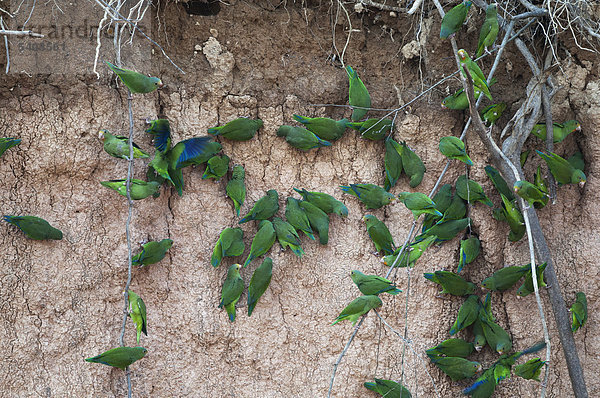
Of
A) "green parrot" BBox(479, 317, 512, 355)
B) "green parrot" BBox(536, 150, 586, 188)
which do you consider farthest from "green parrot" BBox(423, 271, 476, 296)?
"green parrot" BBox(536, 150, 586, 188)

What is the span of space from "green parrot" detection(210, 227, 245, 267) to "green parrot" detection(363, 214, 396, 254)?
547 mm

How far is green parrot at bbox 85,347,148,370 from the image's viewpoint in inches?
87.1

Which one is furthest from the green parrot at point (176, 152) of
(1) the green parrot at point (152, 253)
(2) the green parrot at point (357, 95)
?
(2) the green parrot at point (357, 95)

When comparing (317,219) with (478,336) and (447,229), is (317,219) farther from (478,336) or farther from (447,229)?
(478,336)

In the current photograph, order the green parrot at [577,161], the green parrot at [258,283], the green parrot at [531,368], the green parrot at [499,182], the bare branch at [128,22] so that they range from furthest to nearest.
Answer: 1. the green parrot at [577,161]
2. the green parrot at [499,182]
3. the green parrot at [258,283]
4. the bare branch at [128,22]
5. the green parrot at [531,368]

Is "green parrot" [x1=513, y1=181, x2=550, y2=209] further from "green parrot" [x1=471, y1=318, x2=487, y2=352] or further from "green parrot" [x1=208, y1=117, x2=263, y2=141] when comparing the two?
"green parrot" [x1=208, y1=117, x2=263, y2=141]

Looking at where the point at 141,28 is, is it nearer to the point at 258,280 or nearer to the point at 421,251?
the point at 258,280

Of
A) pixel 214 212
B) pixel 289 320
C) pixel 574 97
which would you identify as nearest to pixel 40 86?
pixel 214 212

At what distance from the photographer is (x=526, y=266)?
7.95 ft

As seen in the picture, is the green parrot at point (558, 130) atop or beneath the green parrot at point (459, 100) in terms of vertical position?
beneath

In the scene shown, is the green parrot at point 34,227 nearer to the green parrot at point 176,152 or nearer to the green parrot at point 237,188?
the green parrot at point 176,152

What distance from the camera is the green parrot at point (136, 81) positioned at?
227cm

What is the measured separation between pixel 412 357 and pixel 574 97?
1377 mm

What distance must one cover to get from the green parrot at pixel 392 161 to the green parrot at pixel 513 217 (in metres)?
0.45
